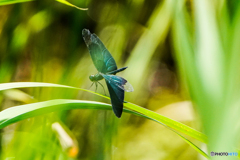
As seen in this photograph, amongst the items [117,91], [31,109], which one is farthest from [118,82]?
[31,109]

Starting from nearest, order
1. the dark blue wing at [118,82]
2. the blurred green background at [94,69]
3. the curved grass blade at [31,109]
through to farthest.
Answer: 1. the curved grass blade at [31,109]
2. the dark blue wing at [118,82]
3. the blurred green background at [94,69]

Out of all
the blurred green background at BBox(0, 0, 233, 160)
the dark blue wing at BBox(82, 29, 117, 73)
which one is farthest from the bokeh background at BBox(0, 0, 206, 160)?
the dark blue wing at BBox(82, 29, 117, 73)

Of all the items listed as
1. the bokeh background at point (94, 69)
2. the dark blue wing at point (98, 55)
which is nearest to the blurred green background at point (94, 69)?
the bokeh background at point (94, 69)

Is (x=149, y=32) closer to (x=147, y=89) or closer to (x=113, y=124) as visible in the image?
(x=147, y=89)

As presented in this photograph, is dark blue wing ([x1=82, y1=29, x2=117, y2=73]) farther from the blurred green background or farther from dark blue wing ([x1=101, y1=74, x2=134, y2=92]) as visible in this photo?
the blurred green background

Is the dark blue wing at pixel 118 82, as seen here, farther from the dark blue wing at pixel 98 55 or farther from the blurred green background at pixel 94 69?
the blurred green background at pixel 94 69

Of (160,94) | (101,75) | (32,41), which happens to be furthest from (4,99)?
(160,94)

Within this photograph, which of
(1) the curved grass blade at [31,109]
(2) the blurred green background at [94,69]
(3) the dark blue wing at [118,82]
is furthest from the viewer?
(2) the blurred green background at [94,69]
